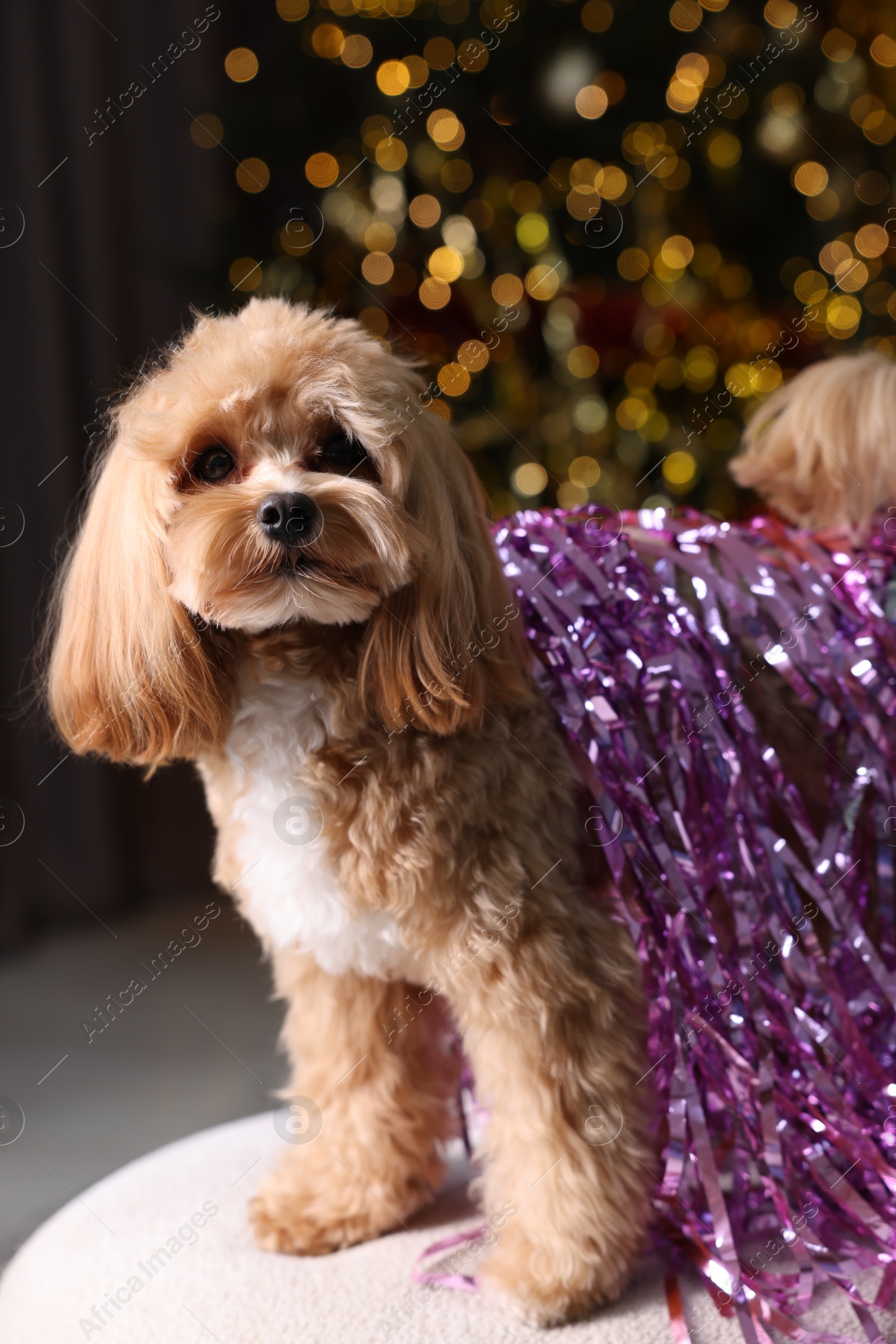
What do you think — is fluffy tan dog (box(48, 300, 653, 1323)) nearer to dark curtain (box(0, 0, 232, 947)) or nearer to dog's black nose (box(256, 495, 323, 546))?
dog's black nose (box(256, 495, 323, 546))

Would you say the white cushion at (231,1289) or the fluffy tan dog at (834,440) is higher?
the fluffy tan dog at (834,440)

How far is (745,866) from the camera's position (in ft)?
3.88

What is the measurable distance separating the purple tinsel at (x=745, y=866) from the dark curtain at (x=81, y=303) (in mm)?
1443

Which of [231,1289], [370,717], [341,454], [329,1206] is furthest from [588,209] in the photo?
[231,1289]

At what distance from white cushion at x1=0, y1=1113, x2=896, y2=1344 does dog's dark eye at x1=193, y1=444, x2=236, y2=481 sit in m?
0.86

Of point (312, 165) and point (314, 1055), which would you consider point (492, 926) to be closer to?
point (314, 1055)

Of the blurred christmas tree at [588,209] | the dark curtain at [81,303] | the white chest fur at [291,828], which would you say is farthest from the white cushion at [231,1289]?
the blurred christmas tree at [588,209]

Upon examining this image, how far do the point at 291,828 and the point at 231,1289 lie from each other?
1.75 feet

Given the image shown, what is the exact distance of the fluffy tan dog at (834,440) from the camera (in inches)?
50.0

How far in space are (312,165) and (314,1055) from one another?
1.91 metres

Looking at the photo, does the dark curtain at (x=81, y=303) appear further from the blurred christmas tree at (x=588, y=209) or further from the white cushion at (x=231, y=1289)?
the white cushion at (x=231, y=1289)

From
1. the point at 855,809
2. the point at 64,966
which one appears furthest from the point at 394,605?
the point at 64,966

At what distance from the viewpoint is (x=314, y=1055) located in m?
1.31

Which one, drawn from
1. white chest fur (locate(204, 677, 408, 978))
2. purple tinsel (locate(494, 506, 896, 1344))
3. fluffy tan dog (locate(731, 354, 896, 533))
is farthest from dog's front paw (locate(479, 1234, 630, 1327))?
fluffy tan dog (locate(731, 354, 896, 533))
